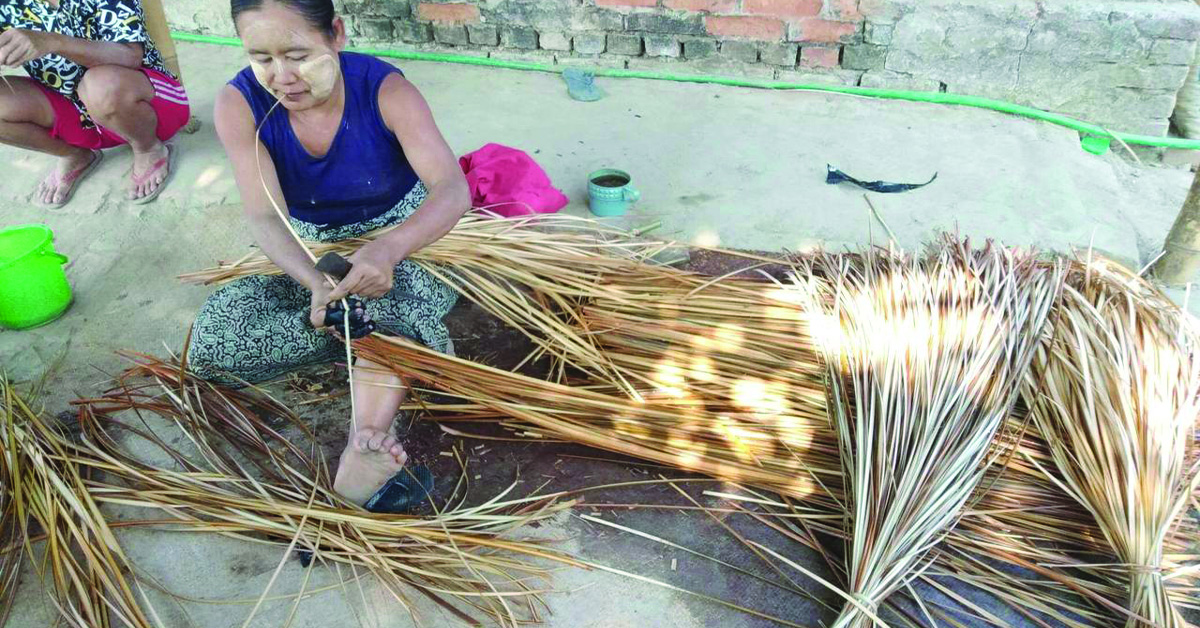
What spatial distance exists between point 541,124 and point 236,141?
1556mm

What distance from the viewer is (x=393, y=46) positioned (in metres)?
3.82

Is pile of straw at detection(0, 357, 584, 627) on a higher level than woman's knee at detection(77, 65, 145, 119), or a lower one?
lower

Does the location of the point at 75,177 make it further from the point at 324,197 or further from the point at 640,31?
the point at 640,31

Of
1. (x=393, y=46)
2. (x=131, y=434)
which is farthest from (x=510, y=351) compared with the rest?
(x=393, y=46)

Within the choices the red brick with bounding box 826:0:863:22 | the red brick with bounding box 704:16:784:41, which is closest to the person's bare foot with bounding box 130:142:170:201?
the red brick with bounding box 704:16:784:41

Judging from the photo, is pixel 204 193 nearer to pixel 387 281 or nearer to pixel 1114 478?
pixel 387 281

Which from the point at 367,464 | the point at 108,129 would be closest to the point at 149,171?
the point at 108,129

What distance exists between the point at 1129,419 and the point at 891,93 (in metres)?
2.08

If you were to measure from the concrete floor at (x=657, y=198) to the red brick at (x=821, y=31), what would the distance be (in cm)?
22

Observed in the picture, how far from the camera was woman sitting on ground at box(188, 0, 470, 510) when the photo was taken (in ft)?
5.48

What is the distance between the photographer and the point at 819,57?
3381 mm

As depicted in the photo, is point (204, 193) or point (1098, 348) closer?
point (1098, 348)

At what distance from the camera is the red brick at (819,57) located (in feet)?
11.0

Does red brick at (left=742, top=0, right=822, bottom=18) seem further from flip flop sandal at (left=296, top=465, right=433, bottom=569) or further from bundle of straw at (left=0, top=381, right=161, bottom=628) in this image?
bundle of straw at (left=0, top=381, right=161, bottom=628)
